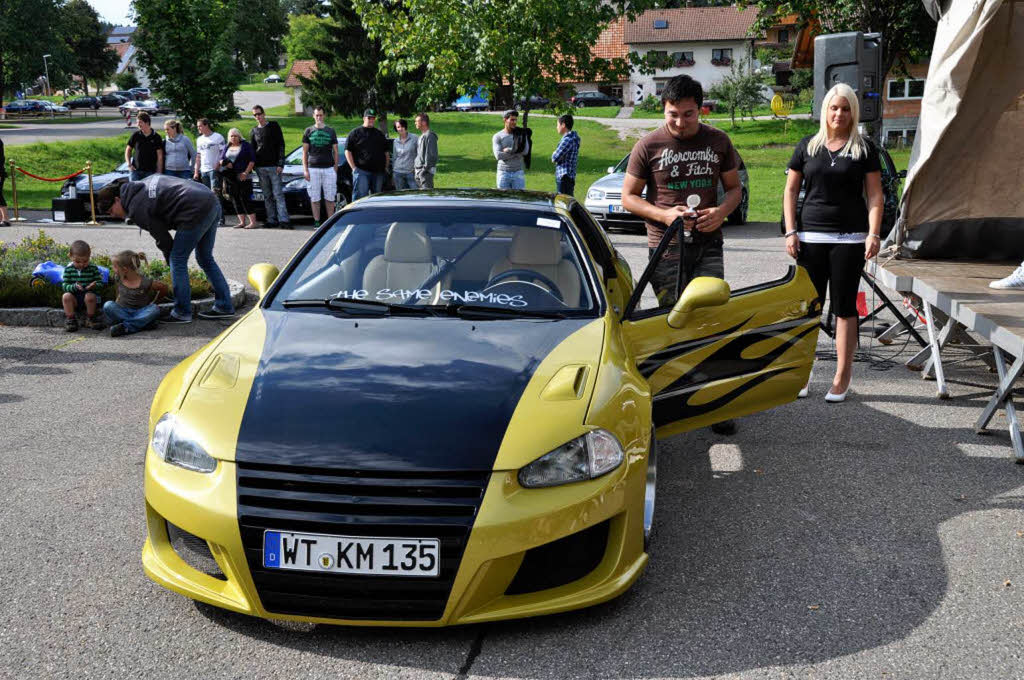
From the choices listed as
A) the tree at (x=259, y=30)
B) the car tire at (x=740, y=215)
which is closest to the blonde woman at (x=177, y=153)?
the car tire at (x=740, y=215)

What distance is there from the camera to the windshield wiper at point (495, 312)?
4312 millimetres

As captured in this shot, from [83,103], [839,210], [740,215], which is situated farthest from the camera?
[83,103]

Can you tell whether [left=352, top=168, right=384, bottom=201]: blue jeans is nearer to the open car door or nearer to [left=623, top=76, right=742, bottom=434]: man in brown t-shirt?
[left=623, top=76, right=742, bottom=434]: man in brown t-shirt

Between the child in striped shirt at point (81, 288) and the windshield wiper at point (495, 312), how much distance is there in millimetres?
5764

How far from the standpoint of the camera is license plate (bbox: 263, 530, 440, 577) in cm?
311

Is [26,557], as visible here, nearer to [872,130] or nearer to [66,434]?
[66,434]

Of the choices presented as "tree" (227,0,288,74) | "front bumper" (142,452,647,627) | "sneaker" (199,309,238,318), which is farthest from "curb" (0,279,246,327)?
"tree" (227,0,288,74)

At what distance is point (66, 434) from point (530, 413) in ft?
11.9

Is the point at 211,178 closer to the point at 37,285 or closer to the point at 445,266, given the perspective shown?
the point at 37,285

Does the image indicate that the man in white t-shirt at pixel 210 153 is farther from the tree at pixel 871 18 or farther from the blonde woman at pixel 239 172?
the tree at pixel 871 18

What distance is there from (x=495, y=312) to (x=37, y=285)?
695cm

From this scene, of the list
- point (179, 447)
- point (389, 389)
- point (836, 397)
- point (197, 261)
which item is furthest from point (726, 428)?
point (197, 261)

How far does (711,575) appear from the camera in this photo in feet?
12.8

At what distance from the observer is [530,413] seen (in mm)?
3465
